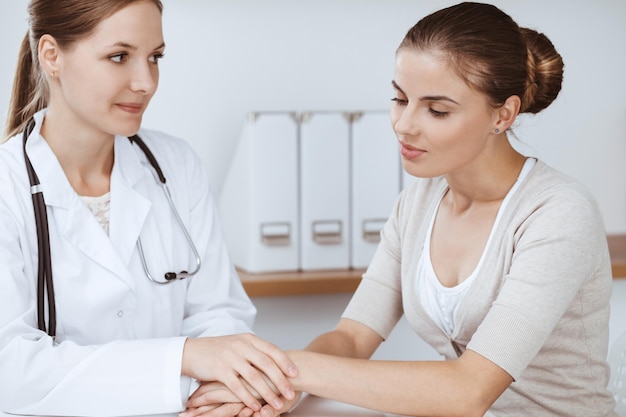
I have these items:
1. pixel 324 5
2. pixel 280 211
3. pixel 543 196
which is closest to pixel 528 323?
pixel 543 196

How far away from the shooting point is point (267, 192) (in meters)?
2.26

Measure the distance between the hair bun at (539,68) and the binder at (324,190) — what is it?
0.84 metres

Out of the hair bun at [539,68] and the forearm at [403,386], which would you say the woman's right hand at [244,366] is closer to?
the forearm at [403,386]

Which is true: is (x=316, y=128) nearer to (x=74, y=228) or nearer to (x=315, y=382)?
(x=74, y=228)

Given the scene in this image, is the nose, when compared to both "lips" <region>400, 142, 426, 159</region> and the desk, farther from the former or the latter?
the desk

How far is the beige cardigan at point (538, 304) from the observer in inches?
51.6

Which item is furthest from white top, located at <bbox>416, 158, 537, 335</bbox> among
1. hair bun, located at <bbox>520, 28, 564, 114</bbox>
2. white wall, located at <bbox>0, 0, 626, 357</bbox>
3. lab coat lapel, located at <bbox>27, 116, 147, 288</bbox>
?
white wall, located at <bbox>0, 0, 626, 357</bbox>

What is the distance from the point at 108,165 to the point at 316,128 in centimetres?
71

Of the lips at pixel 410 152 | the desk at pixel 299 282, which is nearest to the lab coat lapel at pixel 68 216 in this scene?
the lips at pixel 410 152

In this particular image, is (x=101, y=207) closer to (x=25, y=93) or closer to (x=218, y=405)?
(x=25, y=93)

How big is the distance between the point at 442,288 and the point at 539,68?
404mm

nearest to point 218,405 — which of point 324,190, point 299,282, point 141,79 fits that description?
point 141,79

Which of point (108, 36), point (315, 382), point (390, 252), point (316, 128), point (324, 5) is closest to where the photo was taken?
point (315, 382)

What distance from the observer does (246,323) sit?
1.72m
